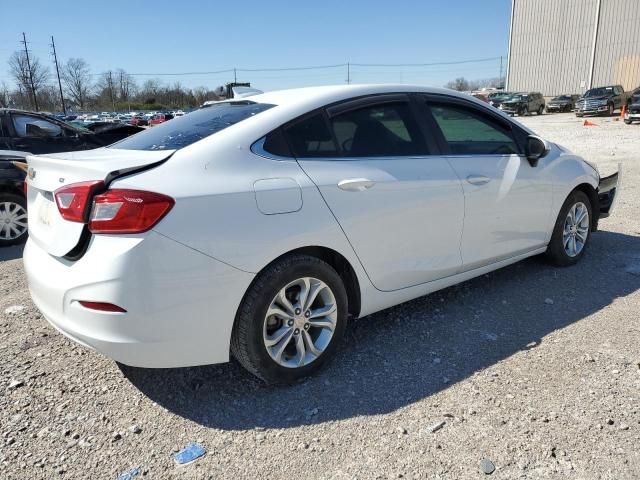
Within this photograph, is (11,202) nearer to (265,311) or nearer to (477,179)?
(265,311)

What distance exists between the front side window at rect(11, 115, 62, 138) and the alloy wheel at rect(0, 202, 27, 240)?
1.77 m

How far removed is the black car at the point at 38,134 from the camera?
23.9 ft

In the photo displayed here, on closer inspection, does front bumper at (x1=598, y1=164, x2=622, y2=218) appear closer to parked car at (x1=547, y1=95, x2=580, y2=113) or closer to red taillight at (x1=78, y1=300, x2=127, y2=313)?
red taillight at (x1=78, y1=300, x2=127, y2=313)

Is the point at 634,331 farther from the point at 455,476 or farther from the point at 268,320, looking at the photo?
the point at 268,320

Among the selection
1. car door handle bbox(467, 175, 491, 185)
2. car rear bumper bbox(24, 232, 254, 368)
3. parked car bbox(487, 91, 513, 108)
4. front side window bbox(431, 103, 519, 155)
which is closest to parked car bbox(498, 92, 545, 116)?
parked car bbox(487, 91, 513, 108)

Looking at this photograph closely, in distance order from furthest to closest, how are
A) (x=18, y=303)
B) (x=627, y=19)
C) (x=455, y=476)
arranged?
1. (x=627, y=19)
2. (x=18, y=303)
3. (x=455, y=476)

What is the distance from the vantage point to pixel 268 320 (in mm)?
2715

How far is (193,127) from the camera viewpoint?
2.95m

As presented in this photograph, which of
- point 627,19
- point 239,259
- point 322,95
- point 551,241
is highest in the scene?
point 627,19

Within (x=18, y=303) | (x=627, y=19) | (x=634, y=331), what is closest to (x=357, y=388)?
(x=634, y=331)

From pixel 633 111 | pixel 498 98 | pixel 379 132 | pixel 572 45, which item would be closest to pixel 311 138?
pixel 379 132

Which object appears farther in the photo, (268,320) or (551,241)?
(551,241)

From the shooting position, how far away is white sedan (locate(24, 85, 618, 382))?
229 cm

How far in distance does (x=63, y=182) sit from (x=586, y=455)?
278 cm
